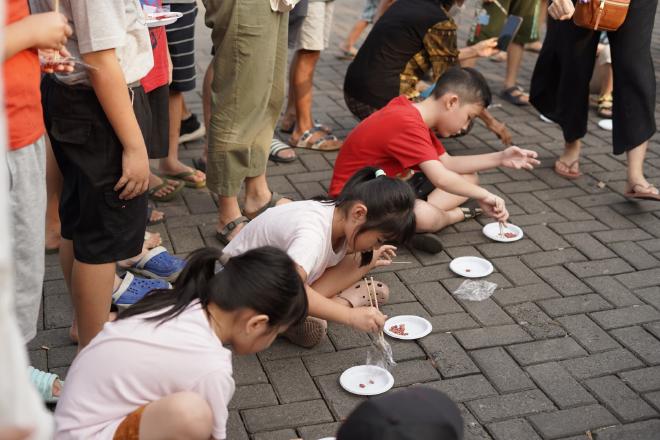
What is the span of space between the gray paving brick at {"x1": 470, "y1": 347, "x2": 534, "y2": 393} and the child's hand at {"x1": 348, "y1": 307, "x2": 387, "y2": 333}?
487 mm

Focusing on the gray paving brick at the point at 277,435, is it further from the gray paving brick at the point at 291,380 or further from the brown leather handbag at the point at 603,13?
the brown leather handbag at the point at 603,13

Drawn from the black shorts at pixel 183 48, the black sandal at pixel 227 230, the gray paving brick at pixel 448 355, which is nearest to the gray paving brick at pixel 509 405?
the gray paving brick at pixel 448 355

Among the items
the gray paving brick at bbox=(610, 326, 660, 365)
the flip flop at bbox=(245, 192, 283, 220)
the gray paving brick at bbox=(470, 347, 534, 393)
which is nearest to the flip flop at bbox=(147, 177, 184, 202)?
the flip flop at bbox=(245, 192, 283, 220)

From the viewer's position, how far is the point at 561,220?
4266 mm

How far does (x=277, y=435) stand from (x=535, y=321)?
125cm

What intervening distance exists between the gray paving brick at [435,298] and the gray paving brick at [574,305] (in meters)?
0.38

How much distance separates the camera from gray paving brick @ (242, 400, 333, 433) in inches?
105

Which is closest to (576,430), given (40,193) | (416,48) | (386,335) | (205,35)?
(386,335)

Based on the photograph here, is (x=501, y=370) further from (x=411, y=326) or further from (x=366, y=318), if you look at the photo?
(x=366, y=318)

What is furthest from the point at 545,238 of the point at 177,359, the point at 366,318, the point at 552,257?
the point at 177,359

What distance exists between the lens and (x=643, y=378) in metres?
2.96

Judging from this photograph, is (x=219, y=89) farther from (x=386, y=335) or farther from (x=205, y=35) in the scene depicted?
(x=205, y=35)

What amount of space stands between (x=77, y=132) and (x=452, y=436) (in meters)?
1.45

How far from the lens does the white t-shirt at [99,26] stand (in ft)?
7.41
